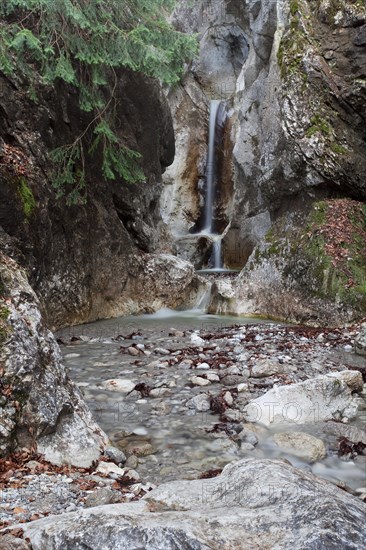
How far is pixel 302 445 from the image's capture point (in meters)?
4.34

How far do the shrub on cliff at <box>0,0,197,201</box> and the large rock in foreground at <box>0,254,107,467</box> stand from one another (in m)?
5.43

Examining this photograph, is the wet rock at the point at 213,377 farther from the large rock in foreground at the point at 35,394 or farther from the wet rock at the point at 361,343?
the wet rock at the point at 361,343

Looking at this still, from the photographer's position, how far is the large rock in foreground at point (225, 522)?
217 cm

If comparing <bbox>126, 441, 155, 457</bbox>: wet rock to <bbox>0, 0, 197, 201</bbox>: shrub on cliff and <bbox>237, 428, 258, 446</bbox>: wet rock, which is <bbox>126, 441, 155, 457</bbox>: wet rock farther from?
<bbox>0, 0, 197, 201</bbox>: shrub on cliff

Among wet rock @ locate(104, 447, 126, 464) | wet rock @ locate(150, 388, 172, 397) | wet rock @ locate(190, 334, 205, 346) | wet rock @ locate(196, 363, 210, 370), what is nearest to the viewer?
wet rock @ locate(104, 447, 126, 464)

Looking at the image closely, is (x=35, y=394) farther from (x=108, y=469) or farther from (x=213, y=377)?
(x=213, y=377)

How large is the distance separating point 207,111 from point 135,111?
508 inches

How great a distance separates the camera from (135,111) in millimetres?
13312

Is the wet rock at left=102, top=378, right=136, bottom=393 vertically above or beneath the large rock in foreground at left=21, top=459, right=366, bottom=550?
beneath

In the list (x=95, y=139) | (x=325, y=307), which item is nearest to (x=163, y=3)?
(x=95, y=139)

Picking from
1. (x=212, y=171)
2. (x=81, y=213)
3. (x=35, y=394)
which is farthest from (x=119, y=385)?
(x=212, y=171)

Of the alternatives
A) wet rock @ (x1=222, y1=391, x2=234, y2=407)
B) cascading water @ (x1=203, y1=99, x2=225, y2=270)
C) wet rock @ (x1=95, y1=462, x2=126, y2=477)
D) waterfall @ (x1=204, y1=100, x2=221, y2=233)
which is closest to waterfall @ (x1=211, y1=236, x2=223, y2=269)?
cascading water @ (x1=203, y1=99, x2=225, y2=270)

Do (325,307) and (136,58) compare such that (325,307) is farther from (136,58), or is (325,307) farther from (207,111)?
(207,111)

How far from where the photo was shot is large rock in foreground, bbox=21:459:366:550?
217 centimetres
